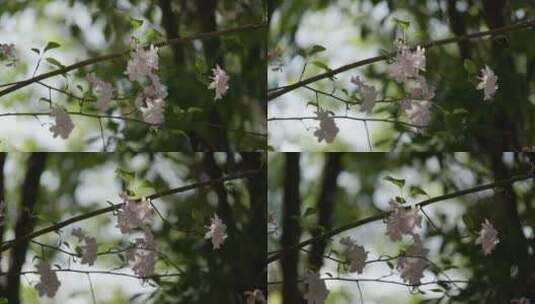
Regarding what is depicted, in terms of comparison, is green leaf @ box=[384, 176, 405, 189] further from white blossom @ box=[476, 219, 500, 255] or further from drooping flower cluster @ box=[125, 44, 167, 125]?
drooping flower cluster @ box=[125, 44, 167, 125]

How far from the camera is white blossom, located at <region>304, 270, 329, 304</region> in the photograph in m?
2.23

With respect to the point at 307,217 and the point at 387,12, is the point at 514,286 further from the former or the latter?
the point at 387,12

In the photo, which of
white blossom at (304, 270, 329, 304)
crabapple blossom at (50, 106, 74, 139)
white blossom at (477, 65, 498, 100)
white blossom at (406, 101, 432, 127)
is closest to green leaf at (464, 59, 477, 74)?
white blossom at (477, 65, 498, 100)

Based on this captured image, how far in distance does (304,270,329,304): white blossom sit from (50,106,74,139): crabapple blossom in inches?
26.6

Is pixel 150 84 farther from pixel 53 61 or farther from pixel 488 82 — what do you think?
pixel 488 82

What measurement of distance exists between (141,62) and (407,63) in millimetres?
639

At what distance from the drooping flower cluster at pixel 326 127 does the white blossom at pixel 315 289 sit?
0.33 metres

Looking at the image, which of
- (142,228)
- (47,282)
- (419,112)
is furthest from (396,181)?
(47,282)

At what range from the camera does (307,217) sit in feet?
7.41

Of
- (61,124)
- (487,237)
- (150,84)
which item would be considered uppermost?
(150,84)

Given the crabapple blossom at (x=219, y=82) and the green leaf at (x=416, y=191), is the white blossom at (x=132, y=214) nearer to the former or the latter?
the crabapple blossom at (x=219, y=82)

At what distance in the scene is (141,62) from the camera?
218 centimetres

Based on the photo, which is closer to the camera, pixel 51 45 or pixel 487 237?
pixel 51 45

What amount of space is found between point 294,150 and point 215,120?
207 millimetres
